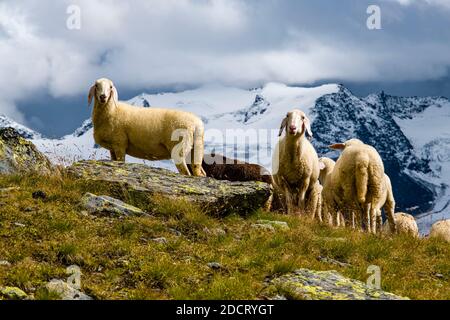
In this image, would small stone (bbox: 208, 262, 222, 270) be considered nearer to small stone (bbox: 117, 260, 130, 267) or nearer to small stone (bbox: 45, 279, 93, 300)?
small stone (bbox: 117, 260, 130, 267)

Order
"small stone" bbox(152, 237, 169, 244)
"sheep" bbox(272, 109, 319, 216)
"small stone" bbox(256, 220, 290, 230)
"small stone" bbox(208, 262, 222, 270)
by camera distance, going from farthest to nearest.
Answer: "sheep" bbox(272, 109, 319, 216), "small stone" bbox(256, 220, 290, 230), "small stone" bbox(152, 237, 169, 244), "small stone" bbox(208, 262, 222, 270)

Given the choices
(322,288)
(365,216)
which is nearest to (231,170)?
(365,216)

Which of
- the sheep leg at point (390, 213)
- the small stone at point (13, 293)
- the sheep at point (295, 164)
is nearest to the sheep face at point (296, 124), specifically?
the sheep at point (295, 164)

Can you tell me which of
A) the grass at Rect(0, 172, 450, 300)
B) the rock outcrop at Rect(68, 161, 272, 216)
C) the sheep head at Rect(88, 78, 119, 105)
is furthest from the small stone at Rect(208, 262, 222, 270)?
the sheep head at Rect(88, 78, 119, 105)

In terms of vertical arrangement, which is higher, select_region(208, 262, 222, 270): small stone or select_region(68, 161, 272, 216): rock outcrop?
select_region(68, 161, 272, 216): rock outcrop

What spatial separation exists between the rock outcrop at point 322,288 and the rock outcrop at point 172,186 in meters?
3.59

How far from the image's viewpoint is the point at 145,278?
8.85 m

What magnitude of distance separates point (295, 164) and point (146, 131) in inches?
154

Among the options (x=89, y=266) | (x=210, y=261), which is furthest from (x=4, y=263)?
(x=210, y=261)

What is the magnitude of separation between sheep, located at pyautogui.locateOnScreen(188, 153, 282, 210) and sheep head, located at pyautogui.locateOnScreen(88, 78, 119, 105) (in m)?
3.25

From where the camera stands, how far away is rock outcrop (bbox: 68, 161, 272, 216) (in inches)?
496

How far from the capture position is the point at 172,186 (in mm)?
13047
